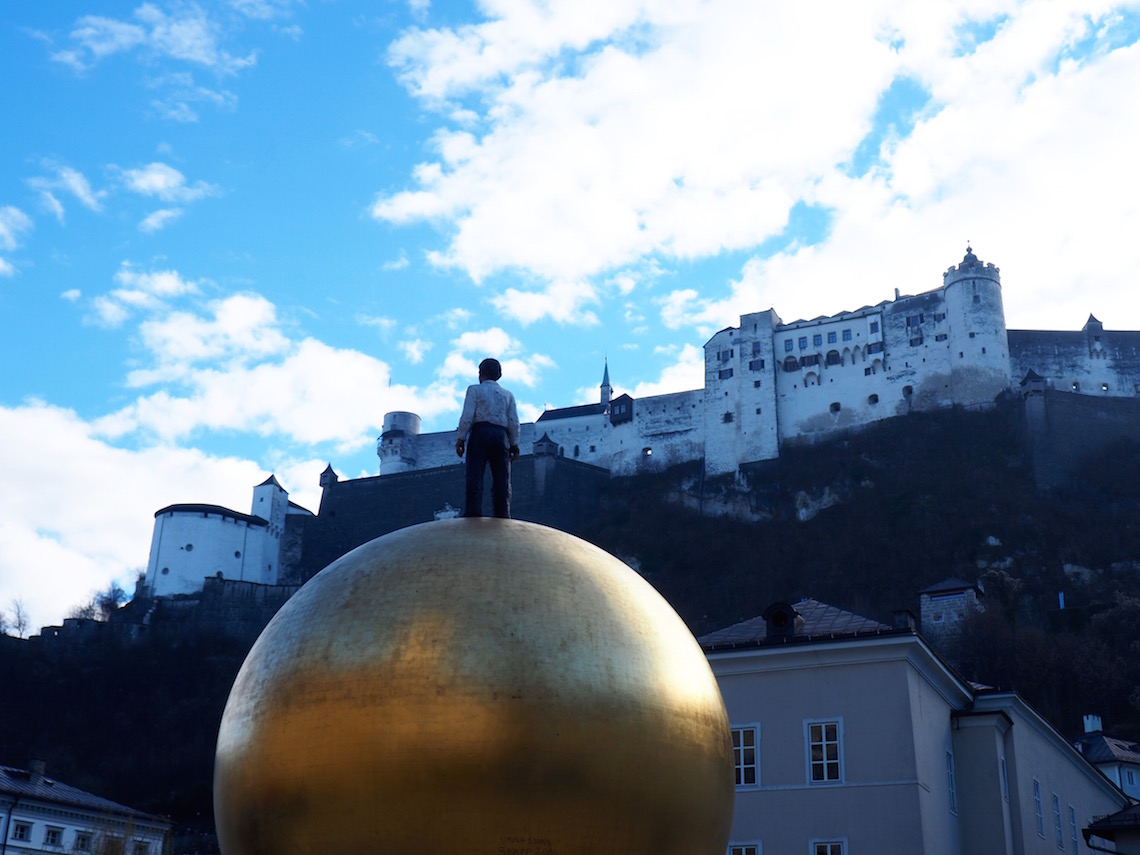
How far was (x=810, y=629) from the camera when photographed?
23859 millimetres

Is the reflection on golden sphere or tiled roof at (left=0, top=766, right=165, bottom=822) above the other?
tiled roof at (left=0, top=766, right=165, bottom=822)

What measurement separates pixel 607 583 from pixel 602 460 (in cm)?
8257

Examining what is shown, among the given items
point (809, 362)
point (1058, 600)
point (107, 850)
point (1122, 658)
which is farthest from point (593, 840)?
point (809, 362)

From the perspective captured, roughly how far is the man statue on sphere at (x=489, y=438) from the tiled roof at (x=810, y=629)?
16.7 metres

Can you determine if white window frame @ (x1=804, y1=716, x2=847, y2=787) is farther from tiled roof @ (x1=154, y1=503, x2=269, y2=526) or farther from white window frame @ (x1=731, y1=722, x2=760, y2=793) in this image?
tiled roof @ (x1=154, y1=503, x2=269, y2=526)

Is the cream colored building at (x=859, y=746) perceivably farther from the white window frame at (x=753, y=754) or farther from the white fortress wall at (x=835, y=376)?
the white fortress wall at (x=835, y=376)

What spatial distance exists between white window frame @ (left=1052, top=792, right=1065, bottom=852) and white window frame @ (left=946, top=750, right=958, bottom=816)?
15.8 feet

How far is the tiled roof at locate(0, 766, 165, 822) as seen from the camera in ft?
120

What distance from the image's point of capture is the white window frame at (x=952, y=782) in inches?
936

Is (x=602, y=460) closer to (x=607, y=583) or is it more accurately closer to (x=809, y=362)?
(x=809, y=362)

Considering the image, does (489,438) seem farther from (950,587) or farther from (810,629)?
(950,587)

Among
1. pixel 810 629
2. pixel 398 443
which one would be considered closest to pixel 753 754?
pixel 810 629

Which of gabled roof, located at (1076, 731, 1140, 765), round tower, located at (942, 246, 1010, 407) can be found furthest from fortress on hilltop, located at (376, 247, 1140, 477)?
gabled roof, located at (1076, 731, 1140, 765)

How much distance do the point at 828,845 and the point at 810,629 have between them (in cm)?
406
